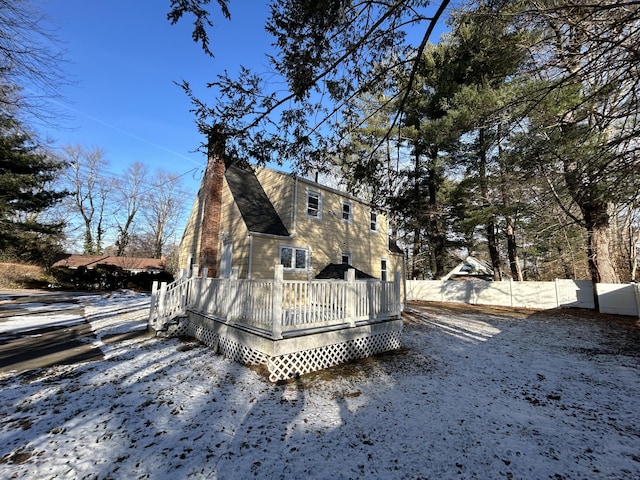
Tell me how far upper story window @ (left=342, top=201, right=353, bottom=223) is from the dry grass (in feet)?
75.1

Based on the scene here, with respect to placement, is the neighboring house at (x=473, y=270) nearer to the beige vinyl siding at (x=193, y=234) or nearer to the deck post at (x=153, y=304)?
the beige vinyl siding at (x=193, y=234)

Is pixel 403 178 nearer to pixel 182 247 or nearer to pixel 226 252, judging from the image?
pixel 226 252

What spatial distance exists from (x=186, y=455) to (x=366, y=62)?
6014 mm

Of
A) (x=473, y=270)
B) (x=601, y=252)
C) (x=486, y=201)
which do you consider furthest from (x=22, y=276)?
(x=473, y=270)

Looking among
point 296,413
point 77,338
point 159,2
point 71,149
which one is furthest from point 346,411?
point 71,149

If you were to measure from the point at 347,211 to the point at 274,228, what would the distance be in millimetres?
4388

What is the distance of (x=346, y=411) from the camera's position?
3717mm

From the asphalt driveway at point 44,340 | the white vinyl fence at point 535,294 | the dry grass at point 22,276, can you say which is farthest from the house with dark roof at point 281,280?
the dry grass at point 22,276

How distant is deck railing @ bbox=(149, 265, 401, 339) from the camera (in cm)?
503

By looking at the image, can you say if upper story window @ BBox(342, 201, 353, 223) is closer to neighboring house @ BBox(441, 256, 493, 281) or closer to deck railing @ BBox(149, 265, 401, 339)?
deck railing @ BBox(149, 265, 401, 339)

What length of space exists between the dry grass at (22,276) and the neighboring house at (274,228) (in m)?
14.2

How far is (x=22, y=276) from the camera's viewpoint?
19891mm

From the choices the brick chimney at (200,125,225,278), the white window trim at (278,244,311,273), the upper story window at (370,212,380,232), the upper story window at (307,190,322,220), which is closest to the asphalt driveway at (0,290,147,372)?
the brick chimney at (200,125,225,278)

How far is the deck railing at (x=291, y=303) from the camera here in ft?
16.5
